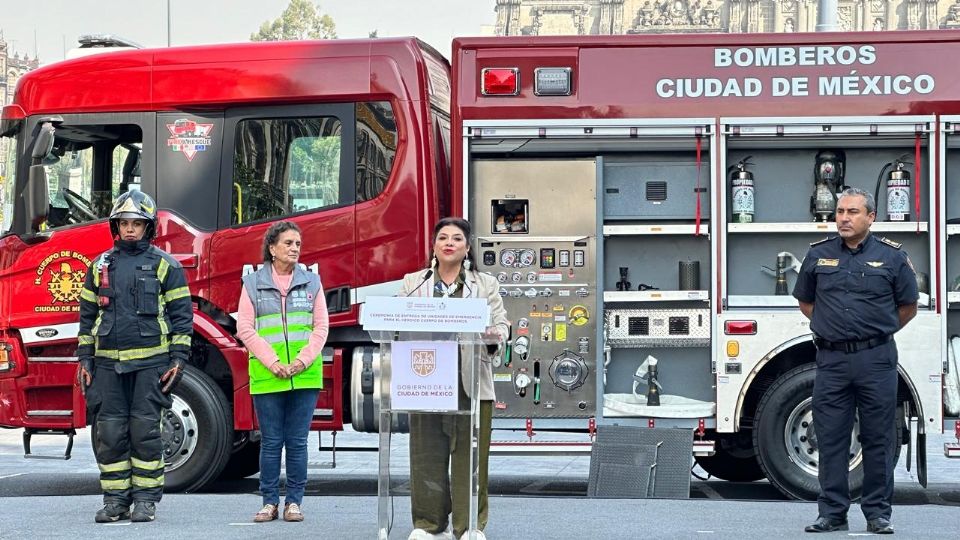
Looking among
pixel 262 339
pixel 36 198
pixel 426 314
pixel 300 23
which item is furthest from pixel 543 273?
pixel 300 23

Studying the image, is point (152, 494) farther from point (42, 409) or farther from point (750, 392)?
point (750, 392)

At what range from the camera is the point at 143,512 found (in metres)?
8.28

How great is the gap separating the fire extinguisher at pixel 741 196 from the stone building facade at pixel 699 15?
85278 millimetres

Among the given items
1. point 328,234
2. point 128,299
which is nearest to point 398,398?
point 128,299

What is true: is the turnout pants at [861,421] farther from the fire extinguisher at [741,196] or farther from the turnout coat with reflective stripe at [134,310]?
the turnout coat with reflective stripe at [134,310]

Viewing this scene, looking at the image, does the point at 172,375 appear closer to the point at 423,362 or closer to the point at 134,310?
the point at 134,310

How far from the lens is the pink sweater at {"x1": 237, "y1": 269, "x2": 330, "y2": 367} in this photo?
8.10m

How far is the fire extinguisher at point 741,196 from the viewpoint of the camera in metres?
9.81

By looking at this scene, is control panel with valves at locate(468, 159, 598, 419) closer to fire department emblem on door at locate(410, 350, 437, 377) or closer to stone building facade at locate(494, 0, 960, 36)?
fire department emblem on door at locate(410, 350, 437, 377)

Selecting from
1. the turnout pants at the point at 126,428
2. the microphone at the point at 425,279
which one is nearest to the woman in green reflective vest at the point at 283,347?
the turnout pants at the point at 126,428

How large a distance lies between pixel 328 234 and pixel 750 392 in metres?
3.04

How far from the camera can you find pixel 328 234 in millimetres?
9930

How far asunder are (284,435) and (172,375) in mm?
722

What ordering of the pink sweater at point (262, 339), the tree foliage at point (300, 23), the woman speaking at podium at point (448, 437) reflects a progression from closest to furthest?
the woman speaking at podium at point (448, 437) < the pink sweater at point (262, 339) < the tree foliage at point (300, 23)
